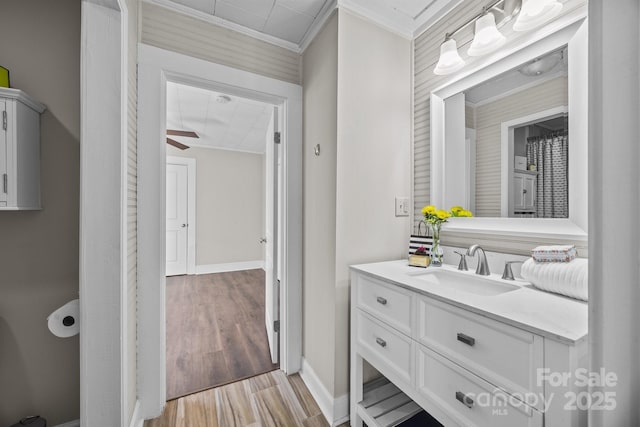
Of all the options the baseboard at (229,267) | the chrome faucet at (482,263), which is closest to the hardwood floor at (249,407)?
the chrome faucet at (482,263)

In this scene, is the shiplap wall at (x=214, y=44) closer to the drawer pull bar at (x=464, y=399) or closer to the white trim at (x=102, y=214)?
the white trim at (x=102, y=214)

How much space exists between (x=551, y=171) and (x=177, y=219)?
521cm

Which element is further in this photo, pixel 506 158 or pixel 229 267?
pixel 229 267

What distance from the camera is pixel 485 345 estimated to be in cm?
84

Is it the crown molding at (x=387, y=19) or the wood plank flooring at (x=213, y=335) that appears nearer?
the crown molding at (x=387, y=19)

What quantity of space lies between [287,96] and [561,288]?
185cm

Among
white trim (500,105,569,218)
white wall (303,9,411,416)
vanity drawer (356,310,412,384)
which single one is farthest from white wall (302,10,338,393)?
white trim (500,105,569,218)

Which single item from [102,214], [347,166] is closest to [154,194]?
[102,214]

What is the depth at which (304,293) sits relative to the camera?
6.46 ft

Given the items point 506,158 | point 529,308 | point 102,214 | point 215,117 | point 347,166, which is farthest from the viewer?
point 215,117

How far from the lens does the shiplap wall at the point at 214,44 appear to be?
63.2 inches

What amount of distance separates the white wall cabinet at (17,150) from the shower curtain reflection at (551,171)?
227cm

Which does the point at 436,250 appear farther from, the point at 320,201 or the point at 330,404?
the point at 330,404

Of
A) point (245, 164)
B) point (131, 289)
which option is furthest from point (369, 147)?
point (245, 164)
